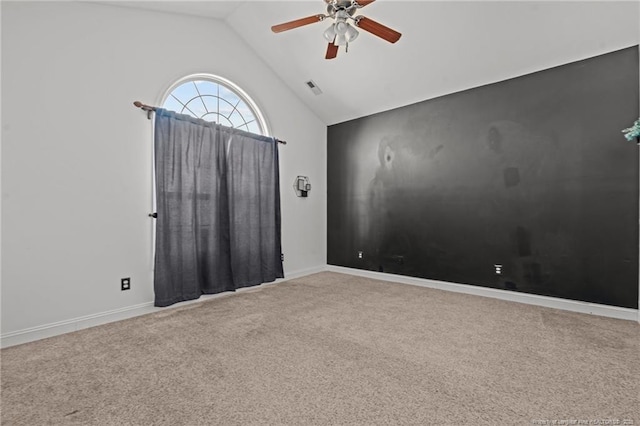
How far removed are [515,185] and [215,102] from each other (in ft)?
13.0

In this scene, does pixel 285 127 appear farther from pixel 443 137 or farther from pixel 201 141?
pixel 443 137

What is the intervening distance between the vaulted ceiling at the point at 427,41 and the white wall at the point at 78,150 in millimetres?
491

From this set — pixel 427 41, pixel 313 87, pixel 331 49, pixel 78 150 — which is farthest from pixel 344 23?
pixel 78 150

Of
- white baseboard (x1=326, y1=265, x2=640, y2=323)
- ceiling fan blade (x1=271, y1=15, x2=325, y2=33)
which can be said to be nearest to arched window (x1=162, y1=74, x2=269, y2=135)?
ceiling fan blade (x1=271, y1=15, x2=325, y2=33)

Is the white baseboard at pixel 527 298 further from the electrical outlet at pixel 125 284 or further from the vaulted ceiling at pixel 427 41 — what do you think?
the electrical outlet at pixel 125 284

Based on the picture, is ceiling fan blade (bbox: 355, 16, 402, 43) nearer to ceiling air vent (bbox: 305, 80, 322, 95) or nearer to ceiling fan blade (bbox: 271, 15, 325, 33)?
ceiling fan blade (bbox: 271, 15, 325, 33)

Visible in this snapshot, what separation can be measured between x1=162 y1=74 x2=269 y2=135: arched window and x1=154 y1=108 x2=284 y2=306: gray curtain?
0.91 ft

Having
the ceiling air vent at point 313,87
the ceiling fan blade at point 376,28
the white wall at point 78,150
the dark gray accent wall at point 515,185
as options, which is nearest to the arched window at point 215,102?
the white wall at point 78,150

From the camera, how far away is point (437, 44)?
3.41m

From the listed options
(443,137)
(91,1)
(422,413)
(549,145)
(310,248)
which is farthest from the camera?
(310,248)

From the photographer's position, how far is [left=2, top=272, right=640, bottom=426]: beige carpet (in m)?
1.49

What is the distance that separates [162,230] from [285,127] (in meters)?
2.50

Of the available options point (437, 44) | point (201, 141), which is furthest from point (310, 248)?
point (437, 44)

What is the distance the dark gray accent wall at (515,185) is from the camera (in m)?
2.96
